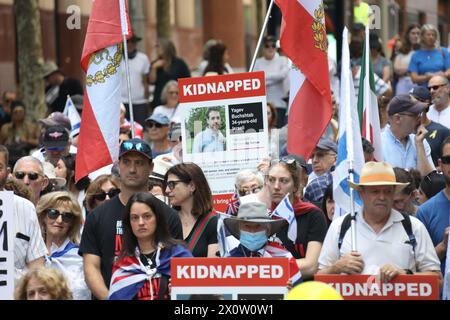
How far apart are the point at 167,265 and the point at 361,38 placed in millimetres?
11268

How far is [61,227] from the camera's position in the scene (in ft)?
36.4

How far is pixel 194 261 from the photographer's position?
28.9 ft

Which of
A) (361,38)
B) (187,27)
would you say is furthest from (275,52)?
(187,27)

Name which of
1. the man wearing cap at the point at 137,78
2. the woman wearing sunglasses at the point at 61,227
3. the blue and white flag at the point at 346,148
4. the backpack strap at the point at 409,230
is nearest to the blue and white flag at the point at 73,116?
the man wearing cap at the point at 137,78

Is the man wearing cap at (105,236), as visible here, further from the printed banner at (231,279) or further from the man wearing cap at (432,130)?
the man wearing cap at (432,130)

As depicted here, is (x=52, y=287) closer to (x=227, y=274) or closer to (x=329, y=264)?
(x=227, y=274)

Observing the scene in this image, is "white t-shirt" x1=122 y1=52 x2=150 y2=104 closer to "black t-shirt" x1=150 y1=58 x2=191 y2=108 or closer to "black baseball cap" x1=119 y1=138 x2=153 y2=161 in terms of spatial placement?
"black t-shirt" x1=150 y1=58 x2=191 y2=108

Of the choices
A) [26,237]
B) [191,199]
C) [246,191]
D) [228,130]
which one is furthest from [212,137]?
[26,237]

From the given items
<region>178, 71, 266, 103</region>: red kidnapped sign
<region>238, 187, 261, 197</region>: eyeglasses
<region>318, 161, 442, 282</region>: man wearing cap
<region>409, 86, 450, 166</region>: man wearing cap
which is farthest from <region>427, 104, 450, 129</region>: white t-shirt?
<region>318, 161, 442, 282</region>: man wearing cap

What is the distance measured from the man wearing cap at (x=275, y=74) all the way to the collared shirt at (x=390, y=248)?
10522mm

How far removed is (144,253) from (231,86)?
315 cm

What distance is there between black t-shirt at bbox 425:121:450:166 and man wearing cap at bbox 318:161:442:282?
5181mm

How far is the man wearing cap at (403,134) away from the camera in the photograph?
1433 cm

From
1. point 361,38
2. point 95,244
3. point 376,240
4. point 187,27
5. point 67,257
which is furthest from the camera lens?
point 187,27
